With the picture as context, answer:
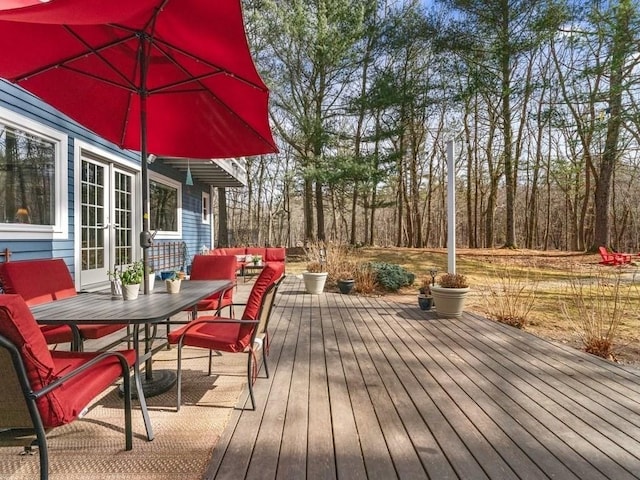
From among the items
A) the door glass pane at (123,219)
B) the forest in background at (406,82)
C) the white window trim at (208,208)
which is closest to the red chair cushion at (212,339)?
the door glass pane at (123,219)

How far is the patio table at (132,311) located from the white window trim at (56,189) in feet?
5.98

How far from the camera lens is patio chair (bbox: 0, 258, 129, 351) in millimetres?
2510

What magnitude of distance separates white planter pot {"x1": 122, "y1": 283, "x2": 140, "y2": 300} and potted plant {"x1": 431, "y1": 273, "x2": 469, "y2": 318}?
370 centimetres

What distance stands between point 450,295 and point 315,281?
98.0 inches

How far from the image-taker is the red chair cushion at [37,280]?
8.28 ft

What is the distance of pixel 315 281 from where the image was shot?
6277 millimetres

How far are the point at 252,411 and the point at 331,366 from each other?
0.91 metres

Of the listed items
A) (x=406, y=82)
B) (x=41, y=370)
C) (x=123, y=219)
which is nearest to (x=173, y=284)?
(x=41, y=370)

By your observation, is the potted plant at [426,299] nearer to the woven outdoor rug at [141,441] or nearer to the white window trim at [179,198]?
the woven outdoor rug at [141,441]

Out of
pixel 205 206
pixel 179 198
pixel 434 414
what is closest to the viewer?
pixel 434 414

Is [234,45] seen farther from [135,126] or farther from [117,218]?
[117,218]

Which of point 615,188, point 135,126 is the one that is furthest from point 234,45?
point 615,188

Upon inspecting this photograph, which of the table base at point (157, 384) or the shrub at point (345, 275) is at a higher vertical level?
the shrub at point (345, 275)

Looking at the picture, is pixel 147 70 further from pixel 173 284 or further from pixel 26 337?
pixel 26 337
